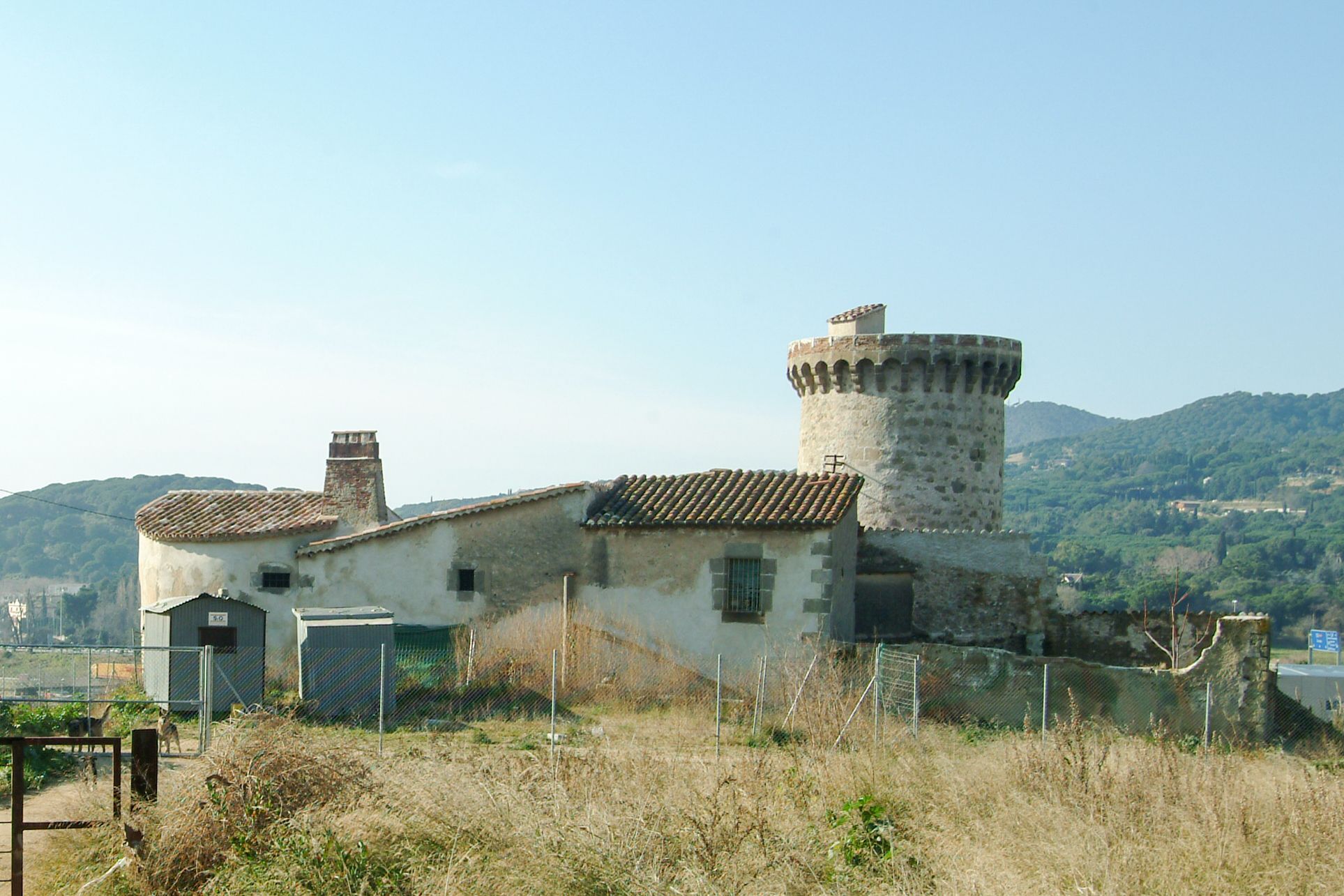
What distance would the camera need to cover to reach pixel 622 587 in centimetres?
2445

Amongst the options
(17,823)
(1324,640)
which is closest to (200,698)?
(17,823)

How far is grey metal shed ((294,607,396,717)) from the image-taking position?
2041 cm

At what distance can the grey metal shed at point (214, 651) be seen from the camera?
67.0ft

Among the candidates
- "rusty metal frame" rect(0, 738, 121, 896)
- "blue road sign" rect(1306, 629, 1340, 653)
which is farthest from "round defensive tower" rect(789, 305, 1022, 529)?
"blue road sign" rect(1306, 629, 1340, 653)

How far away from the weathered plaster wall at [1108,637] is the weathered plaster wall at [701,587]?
14.4 feet

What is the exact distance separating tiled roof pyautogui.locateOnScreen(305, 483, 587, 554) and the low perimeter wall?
7503mm

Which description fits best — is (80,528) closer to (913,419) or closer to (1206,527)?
(1206,527)

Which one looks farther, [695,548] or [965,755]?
[695,548]

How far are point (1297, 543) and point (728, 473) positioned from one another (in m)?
117

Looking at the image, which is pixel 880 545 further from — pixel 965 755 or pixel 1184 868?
pixel 1184 868

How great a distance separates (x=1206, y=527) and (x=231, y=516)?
14371cm

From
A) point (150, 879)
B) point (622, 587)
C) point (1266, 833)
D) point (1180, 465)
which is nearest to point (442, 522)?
point (622, 587)

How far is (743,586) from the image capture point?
23.5 metres

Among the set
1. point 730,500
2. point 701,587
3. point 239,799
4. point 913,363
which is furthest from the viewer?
point 913,363
